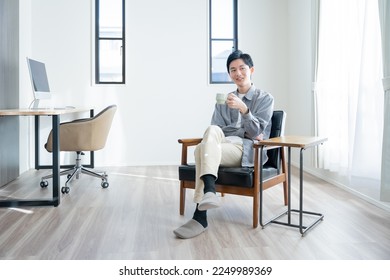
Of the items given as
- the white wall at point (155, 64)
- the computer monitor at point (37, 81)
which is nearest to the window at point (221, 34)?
the white wall at point (155, 64)

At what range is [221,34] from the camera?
16.9 feet

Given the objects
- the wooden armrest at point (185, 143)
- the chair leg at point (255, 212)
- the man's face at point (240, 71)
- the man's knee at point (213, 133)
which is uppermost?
the man's face at point (240, 71)

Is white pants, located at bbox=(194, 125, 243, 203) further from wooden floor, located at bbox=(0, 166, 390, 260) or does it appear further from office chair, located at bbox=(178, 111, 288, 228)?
wooden floor, located at bbox=(0, 166, 390, 260)

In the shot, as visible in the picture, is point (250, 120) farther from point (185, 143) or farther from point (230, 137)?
point (185, 143)

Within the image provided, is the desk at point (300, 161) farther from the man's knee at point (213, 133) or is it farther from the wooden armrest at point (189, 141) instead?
the wooden armrest at point (189, 141)

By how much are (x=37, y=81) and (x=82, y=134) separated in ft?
2.49

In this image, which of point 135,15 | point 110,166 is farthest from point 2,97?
point 135,15

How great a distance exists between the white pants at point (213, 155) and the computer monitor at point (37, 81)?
2018 millimetres

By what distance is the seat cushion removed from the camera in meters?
2.31

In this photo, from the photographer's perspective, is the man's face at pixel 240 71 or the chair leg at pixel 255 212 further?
the man's face at pixel 240 71

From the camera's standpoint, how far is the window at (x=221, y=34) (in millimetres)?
5137

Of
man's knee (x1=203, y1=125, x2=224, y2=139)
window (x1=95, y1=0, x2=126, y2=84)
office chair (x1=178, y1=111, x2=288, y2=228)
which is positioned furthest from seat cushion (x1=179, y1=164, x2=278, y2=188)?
window (x1=95, y1=0, x2=126, y2=84)

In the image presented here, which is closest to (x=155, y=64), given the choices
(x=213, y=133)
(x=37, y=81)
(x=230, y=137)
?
(x=37, y=81)
